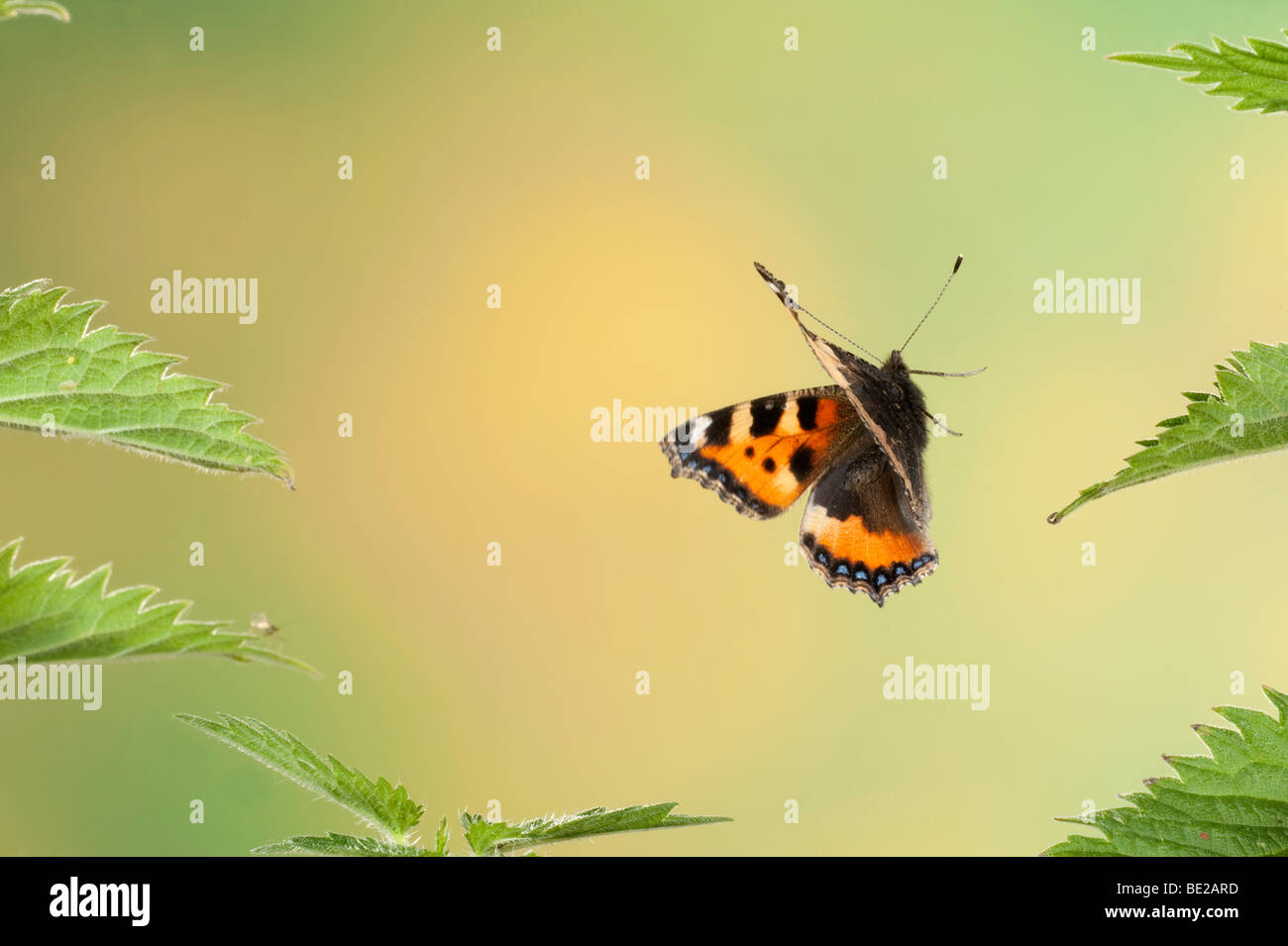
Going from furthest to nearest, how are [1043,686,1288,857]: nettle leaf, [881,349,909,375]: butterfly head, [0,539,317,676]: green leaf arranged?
[881,349,909,375]: butterfly head → [1043,686,1288,857]: nettle leaf → [0,539,317,676]: green leaf

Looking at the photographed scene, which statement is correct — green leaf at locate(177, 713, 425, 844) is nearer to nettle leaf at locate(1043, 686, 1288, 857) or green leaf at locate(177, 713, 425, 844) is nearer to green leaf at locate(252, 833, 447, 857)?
green leaf at locate(252, 833, 447, 857)

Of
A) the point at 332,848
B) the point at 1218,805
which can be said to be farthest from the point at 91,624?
the point at 1218,805

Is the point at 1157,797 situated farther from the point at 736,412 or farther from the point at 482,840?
the point at 736,412

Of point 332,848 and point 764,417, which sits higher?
point 764,417

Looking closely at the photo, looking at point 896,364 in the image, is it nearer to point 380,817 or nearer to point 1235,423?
point 1235,423

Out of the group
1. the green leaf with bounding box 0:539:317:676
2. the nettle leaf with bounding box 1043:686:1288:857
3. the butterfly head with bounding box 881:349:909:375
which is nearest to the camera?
the green leaf with bounding box 0:539:317:676

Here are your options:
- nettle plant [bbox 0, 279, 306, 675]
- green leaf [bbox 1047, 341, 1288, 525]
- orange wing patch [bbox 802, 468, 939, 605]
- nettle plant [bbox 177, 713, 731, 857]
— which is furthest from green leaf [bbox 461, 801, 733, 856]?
orange wing patch [bbox 802, 468, 939, 605]

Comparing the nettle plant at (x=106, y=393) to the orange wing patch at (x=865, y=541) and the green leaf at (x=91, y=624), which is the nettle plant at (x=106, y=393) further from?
the orange wing patch at (x=865, y=541)

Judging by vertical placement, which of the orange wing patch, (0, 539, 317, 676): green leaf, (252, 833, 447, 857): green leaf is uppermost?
the orange wing patch
